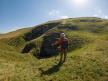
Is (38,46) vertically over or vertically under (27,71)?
under

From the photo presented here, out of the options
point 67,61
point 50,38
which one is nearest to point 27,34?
point 50,38

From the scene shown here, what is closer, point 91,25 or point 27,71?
point 27,71

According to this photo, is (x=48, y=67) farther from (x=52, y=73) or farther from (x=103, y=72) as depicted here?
(x=103, y=72)

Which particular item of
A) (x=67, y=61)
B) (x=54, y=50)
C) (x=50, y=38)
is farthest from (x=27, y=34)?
(x=67, y=61)

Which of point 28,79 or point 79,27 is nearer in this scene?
point 28,79

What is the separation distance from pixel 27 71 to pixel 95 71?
842 cm

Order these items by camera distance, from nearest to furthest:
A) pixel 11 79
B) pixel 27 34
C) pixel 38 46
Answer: pixel 11 79, pixel 38 46, pixel 27 34

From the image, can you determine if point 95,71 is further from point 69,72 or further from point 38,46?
point 38,46

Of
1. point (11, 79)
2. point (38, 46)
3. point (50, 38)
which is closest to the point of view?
point (11, 79)

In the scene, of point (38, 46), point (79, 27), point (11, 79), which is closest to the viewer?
point (11, 79)

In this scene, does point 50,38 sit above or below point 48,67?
below

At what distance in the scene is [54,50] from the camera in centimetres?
6825

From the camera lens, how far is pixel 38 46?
241 feet

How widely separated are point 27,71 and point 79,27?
65.8 metres
